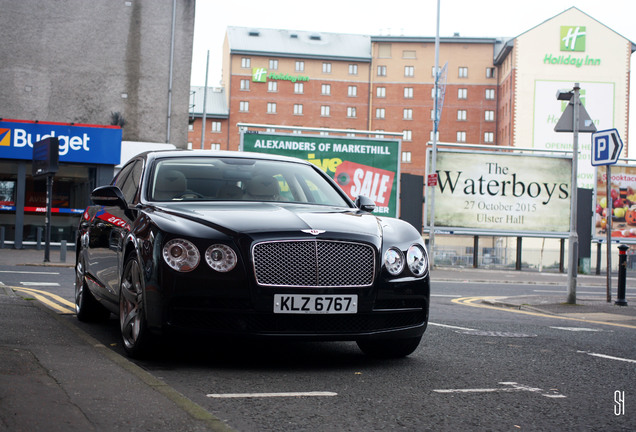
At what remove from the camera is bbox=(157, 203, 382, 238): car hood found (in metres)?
5.62

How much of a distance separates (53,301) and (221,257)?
6.00 meters

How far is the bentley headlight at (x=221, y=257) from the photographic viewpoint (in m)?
5.41

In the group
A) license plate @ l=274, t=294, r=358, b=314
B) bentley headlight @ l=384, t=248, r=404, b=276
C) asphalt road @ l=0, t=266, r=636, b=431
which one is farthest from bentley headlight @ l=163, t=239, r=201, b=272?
bentley headlight @ l=384, t=248, r=404, b=276

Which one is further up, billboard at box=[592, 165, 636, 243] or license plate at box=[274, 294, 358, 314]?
billboard at box=[592, 165, 636, 243]

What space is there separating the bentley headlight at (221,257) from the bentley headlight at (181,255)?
0.25ft

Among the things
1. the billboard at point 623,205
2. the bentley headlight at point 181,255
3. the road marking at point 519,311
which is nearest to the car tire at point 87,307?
the bentley headlight at point 181,255

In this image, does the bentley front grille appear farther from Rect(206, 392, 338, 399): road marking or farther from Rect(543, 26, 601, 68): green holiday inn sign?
Rect(543, 26, 601, 68): green holiday inn sign

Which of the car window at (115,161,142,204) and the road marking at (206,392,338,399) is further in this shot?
the car window at (115,161,142,204)

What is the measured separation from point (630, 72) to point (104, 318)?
80877 millimetres

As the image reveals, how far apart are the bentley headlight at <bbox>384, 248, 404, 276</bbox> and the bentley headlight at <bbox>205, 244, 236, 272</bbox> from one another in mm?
1086

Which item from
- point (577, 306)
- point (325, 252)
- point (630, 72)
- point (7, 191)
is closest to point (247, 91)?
point (630, 72)

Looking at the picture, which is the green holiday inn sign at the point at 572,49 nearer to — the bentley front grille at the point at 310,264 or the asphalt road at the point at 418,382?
the asphalt road at the point at 418,382

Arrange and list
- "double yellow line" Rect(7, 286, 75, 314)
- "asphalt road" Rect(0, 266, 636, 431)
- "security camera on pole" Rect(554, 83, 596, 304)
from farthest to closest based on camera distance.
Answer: "security camera on pole" Rect(554, 83, 596, 304), "double yellow line" Rect(7, 286, 75, 314), "asphalt road" Rect(0, 266, 636, 431)

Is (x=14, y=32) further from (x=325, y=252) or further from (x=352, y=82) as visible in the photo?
(x=352, y=82)
